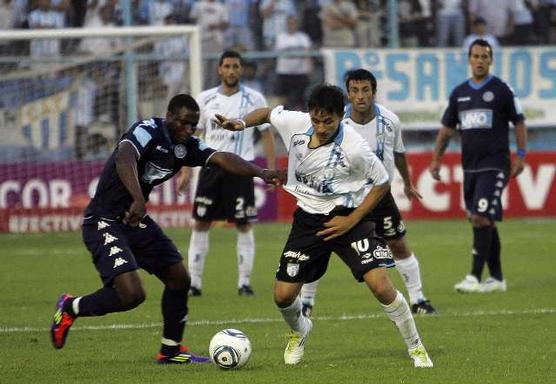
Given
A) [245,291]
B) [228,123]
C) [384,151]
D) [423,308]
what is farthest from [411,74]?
[228,123]

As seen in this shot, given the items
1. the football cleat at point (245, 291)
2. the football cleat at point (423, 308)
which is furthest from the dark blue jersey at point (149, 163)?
the football cleat at point (245, 291)

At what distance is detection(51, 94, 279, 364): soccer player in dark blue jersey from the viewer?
28.9 ft

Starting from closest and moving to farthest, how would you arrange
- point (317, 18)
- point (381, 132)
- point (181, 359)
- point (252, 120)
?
point (181, 359)
point (252, 120)
point (381, 132)
point (317, 18)

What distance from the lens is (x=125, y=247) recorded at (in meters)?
8.92

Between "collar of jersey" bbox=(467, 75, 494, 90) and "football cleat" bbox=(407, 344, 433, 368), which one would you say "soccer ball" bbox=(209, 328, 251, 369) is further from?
"collar of jersey" bbox=(467, 75, 494, 90)

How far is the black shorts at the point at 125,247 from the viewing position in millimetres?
8852

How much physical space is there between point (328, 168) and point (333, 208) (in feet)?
0.96

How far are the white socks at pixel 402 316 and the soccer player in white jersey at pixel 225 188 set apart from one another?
495cm

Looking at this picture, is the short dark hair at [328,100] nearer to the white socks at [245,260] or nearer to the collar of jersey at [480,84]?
the white socks at [245,260]

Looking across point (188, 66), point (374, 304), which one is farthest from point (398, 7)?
point (374, 304)

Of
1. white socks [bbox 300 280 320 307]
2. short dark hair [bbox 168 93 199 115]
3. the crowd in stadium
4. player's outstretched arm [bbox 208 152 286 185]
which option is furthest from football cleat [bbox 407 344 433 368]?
the crowd in stadium

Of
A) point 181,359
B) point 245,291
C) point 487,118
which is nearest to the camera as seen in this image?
point 181,359

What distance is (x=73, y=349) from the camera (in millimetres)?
9922

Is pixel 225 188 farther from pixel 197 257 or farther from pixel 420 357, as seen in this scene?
pixel 420 357
